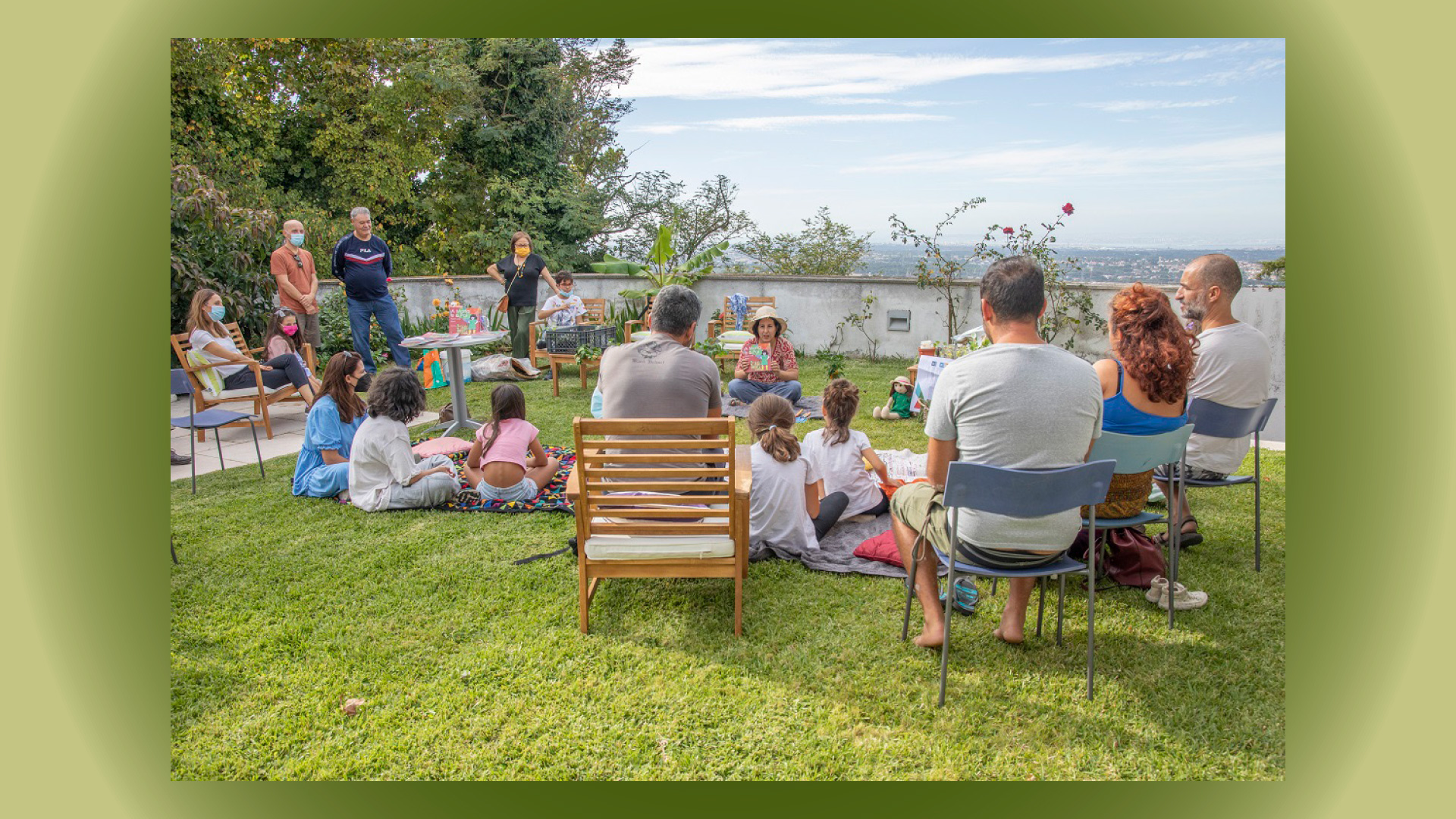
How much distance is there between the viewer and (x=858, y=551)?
4.97 meters

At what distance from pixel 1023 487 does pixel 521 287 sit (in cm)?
941

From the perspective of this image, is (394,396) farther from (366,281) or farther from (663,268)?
(663,268)

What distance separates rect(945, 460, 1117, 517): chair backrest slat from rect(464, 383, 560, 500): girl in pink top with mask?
139 inches

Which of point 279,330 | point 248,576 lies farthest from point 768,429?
point 279,330

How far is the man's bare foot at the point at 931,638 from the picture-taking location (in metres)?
3.88

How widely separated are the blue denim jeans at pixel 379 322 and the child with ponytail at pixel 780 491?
657cm

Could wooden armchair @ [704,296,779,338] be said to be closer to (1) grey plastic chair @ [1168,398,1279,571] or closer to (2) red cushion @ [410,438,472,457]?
(2) red cushion @ [410,438,472,457]

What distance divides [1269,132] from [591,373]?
373 inches

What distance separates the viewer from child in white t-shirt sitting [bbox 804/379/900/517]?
5.46 m

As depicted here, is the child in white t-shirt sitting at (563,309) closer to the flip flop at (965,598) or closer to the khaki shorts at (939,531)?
the flip flop at (965,598)

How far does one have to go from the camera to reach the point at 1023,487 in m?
3.14

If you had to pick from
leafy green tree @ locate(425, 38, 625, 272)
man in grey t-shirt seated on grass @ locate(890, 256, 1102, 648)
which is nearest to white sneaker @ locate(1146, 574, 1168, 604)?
man in grey t-shirt seated on grass @ locate(890, 256, 1102, 648)

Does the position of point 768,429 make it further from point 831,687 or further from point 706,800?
point 706,800

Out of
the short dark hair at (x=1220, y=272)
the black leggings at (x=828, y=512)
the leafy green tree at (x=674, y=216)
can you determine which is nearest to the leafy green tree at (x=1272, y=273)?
the short dark hair at (x=1220, y=272)
